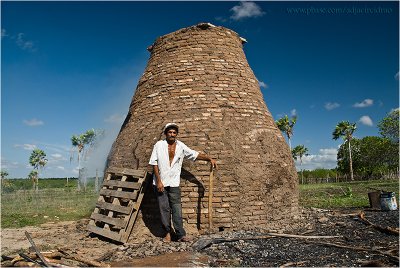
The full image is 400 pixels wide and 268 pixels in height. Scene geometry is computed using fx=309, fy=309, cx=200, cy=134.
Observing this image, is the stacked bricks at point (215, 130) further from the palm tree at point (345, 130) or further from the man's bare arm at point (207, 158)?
the palm tree at point (345, 130)

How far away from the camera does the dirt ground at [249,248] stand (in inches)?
160

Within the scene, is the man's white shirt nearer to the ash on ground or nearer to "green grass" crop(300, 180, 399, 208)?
the ash on ground

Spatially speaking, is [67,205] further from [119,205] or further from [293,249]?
[293,249]

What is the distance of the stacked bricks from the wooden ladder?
32cm

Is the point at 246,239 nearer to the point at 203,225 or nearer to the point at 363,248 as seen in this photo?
the point at 203,225

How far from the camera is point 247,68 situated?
7762 millimetres

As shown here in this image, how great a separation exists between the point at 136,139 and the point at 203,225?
94.4 inches

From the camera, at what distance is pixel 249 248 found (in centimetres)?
461

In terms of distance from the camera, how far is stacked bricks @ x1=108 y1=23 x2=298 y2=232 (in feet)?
19.2

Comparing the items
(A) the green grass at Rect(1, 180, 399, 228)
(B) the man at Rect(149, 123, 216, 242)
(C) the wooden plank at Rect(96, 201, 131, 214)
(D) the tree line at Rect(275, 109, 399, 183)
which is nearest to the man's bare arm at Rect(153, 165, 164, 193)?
(B) the man at Rect(149, 123, 216, 242)

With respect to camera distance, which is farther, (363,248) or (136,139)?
(136,139)

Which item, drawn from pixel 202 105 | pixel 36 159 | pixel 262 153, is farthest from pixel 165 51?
pixel 36 159

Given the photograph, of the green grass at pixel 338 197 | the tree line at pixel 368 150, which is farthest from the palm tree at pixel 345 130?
the green grass at pixel 338 197

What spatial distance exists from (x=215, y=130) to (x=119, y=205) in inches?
92.7
